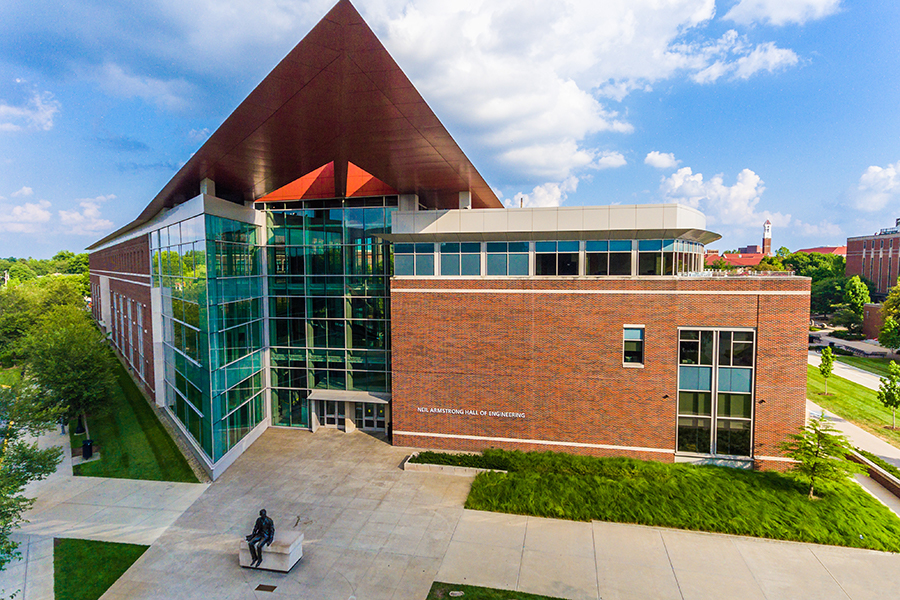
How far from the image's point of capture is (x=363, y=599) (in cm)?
1188

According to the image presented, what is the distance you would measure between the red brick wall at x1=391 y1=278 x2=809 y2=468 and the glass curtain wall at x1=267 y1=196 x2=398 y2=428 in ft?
8.57

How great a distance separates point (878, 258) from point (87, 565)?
107 m

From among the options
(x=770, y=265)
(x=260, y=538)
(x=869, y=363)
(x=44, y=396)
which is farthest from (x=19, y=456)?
(x=770, y=265)

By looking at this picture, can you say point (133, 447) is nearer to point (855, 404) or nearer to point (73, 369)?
point (73, 369)

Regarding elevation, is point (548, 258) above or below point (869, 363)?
above

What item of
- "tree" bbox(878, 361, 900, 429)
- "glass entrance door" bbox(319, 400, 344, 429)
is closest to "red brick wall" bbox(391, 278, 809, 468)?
"glass entrance door" bbox(319, 400, 344, 429)

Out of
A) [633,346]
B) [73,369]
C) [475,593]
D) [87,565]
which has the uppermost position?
[633,346]

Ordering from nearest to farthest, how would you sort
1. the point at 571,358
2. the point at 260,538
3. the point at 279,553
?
1. the point at 279,553
2. the point at 260,538
3. the point at 571,358

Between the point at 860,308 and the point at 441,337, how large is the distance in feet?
215

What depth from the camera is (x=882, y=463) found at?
18.9m

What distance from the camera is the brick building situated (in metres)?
18.0

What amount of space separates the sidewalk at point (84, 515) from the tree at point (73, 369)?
148 inches

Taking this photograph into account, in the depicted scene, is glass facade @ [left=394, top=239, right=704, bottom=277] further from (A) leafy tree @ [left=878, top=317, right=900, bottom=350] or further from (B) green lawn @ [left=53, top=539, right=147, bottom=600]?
(A) leafy tree @ [left=878, top=317, right=900, bottom=350]

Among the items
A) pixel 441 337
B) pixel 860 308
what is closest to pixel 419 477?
pixel 441 337
